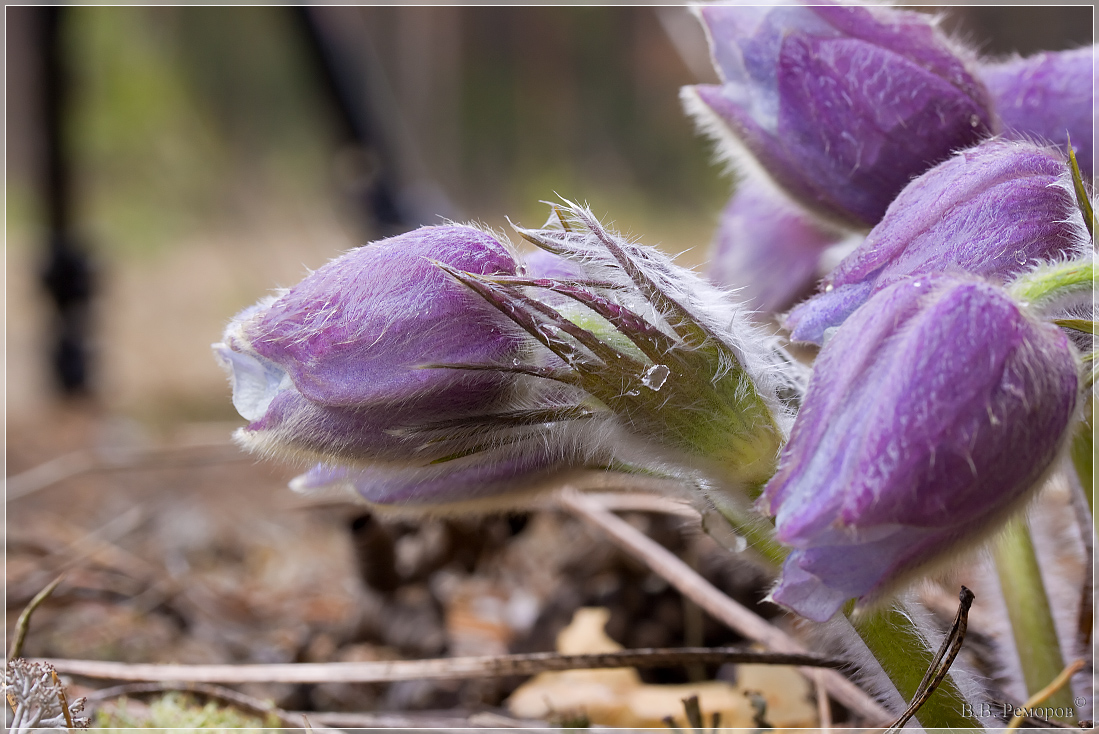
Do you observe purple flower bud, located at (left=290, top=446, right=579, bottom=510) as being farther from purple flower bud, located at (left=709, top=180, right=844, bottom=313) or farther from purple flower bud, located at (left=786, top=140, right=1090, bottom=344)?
purple flower bud, located at (left=709, top=180, right=844, bottom=313)

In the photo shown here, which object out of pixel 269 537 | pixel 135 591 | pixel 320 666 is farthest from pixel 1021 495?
pixel 269 537

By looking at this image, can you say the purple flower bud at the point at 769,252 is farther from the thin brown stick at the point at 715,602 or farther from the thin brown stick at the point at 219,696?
the thin brown stick at the point at 219,696

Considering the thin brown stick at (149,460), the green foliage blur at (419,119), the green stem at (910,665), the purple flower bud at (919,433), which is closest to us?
the purple flower bud at (919,433)

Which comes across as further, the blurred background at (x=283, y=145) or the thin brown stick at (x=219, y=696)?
the blurred background at (x=283, y=145)

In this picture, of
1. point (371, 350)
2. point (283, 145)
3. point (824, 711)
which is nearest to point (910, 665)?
point (824, 711)

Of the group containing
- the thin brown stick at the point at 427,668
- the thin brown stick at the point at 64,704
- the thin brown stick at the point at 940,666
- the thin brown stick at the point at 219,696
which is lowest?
the thin brown stick at the point at 427,668

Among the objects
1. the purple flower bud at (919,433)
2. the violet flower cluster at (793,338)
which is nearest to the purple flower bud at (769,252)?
the violet flower cluster at (793,338)

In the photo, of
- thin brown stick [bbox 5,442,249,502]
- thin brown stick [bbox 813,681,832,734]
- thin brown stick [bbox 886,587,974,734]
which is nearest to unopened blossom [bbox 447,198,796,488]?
thin brown stick [bbox 886,587,974,734]
